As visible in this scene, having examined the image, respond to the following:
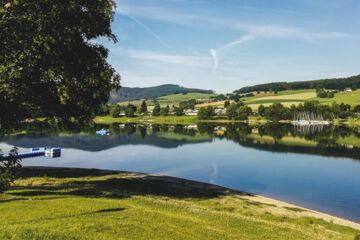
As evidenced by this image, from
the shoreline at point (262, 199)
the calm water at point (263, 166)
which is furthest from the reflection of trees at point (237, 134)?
the shoreline at point (262, 199)

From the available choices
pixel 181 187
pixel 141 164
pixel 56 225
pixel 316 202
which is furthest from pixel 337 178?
pixel 56 225

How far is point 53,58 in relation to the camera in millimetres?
22438

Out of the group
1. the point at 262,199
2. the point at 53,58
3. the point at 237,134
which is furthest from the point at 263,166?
the point at 237,134

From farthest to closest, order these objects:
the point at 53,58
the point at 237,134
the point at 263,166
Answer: the point at 237,134, the point at 263,166, the point at 53,58

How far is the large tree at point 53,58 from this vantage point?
20.0 meters

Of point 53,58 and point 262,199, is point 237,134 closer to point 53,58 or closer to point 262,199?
point 262,199

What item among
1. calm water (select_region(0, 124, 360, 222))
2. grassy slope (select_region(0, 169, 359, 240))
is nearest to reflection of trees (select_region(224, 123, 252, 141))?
calm water (select_region(0, 124, 360, 222))

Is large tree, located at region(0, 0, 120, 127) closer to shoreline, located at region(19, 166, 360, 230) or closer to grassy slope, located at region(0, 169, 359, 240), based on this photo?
grassy slope, located at region(0, 169, 359, 240)

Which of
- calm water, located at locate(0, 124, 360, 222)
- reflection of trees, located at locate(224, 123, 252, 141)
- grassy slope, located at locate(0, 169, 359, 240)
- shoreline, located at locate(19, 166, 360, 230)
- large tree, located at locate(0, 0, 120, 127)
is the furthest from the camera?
reflection of trees, located at locate(224, 123, 252, 141)

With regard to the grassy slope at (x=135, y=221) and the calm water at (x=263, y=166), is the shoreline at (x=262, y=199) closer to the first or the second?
the grassy slope at (x=135, y=221)

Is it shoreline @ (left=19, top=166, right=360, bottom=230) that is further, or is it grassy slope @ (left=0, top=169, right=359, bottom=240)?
shoreline @ (left=19, top=166, right=360, bottom=230)

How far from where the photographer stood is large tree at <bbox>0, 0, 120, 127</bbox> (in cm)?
2005

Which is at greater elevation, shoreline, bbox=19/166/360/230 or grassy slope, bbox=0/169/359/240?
grassy slope, bbox=0/169/359/240

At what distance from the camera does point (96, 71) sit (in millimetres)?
27078
